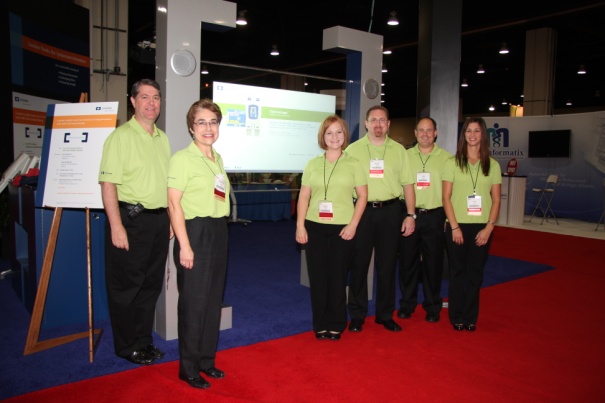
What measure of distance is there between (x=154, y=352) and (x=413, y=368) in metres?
1.53

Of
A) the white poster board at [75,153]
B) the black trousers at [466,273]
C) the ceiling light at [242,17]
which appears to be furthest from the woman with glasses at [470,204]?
the ceiling light at [242,17]

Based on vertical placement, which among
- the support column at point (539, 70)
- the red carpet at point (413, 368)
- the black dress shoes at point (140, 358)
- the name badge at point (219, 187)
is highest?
the support column at point (539, 70)

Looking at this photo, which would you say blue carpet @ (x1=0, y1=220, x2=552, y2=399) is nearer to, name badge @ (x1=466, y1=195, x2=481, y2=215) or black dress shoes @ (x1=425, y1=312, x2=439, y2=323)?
black dress shoes @ (x1=425, y1=312, x2=439, y2=323)

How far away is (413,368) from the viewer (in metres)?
2.78

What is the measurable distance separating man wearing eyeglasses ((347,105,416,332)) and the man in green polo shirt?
0.58 feet

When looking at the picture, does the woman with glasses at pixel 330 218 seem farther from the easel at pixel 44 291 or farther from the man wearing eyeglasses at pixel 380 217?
the easel at pixel 44 291

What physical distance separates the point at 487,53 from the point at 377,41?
452 inches

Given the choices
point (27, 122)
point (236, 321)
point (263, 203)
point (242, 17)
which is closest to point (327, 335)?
point (236, 321)

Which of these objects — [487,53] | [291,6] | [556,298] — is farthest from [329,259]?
[487,53]

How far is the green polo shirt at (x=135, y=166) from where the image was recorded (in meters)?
2.55

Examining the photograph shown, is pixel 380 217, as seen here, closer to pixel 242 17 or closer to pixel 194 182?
pixel 194 182

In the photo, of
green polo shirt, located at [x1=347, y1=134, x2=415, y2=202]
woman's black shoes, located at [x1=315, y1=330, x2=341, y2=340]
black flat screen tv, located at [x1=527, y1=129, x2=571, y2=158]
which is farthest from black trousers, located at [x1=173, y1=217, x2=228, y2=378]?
black flat screen tv, located at [x1=527, y1=129, x2=571, y2=158]

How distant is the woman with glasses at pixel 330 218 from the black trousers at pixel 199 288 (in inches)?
32.1

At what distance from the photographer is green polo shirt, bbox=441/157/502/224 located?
3355mm
